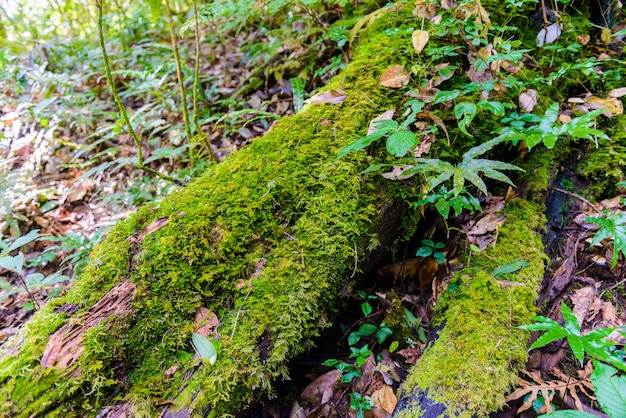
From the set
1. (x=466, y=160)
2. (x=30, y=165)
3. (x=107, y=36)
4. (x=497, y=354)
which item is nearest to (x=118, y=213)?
(x=30, y=165)

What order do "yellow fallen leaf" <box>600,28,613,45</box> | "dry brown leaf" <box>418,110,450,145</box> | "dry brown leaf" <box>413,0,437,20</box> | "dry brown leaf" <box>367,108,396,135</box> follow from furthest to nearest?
"yellow fallen leaf" <box>600,28,613,45</box> < "dry brown leaf" <box>413,0,437,20</box> < "dry brown leaf" <box>418,110,450,145</box> < "dry brown leaf" <box>367,108,396,135</box>

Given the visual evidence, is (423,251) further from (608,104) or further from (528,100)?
(608,104)

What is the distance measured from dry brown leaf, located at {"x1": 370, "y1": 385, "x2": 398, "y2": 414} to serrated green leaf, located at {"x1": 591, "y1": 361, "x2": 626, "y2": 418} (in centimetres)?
103

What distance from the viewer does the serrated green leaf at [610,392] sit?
4.38ft

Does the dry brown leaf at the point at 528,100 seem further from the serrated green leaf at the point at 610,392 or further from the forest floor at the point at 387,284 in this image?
the serrated green leaf at the point at 610,392

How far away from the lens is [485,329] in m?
2.03

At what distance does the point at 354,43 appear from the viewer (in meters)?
3.50

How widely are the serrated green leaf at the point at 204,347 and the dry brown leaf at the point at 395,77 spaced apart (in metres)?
1.99

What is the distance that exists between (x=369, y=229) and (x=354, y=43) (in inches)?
83.0

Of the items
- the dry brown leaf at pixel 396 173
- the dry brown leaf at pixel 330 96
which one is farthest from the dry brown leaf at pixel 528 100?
the dry brown leaf at pixel 330 96

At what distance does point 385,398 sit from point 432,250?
3.22 feet

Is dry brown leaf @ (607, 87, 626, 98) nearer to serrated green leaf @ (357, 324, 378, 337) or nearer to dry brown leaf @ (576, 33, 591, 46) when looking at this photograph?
dry brown leaf @ (576, 33, 591, 46)

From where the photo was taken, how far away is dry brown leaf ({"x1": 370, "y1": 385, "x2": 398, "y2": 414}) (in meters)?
2.13

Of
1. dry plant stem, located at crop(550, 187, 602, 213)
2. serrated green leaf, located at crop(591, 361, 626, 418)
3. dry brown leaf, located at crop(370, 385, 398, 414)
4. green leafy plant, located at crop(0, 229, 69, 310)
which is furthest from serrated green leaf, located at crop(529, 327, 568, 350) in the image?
green leafy plant, located at crop(0, 229, 69, 310)
